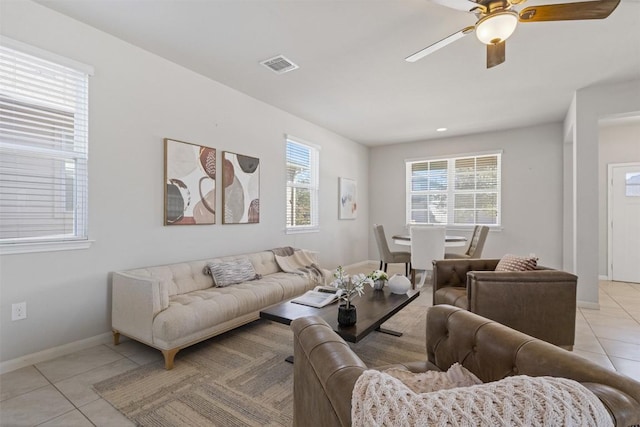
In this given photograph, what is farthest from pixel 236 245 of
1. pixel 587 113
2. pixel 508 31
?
pixel 587 113

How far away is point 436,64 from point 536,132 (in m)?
3.44

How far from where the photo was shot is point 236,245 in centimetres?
394

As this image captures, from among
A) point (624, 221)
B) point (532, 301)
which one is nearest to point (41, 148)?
point (532, 301)

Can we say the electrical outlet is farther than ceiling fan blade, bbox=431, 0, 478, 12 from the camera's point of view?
Yes

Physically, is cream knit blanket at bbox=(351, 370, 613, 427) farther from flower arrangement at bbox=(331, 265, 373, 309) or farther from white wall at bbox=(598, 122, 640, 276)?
white wall at bbox=(598, 122, 640, 276)

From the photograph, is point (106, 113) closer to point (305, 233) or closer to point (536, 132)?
point (305, 233)

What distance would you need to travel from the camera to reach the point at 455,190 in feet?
20.3

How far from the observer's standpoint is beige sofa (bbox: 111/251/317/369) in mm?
2301

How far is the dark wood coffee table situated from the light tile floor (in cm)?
107

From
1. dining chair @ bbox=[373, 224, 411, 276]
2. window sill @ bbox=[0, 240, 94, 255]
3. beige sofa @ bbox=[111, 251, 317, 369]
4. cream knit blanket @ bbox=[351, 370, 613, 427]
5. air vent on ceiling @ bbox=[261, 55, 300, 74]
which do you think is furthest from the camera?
dining chair @ bbox=[373, 224, 411, 276]

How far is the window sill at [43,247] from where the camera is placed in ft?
7.20

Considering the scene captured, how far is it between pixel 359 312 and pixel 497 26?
2.22 meters

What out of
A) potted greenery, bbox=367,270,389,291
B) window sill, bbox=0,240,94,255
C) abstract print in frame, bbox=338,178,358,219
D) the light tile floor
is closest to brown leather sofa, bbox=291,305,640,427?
the light tile floor

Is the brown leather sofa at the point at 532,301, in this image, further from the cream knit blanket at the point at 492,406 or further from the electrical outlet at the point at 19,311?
the electrical outlet at the point at 19,311
